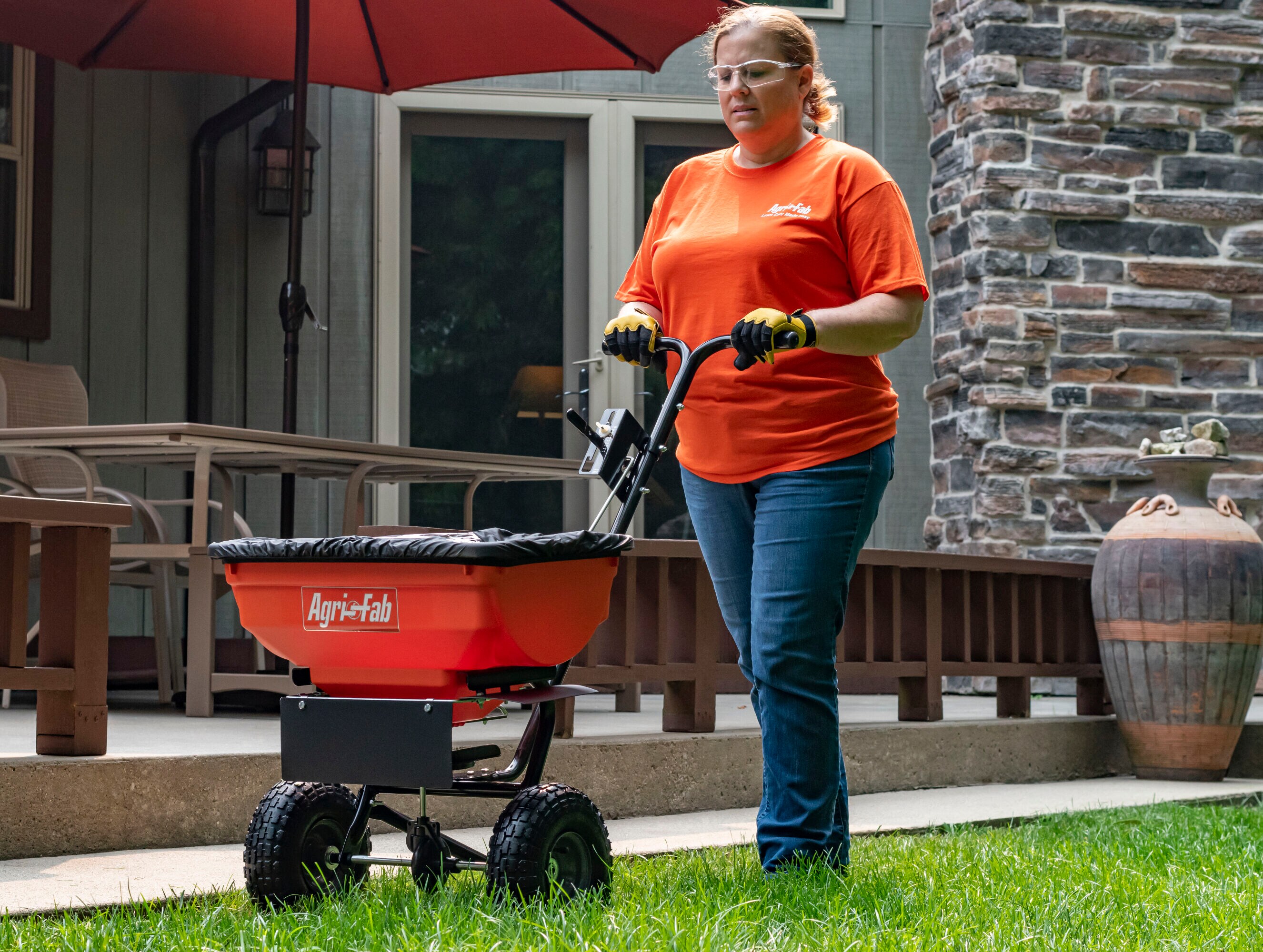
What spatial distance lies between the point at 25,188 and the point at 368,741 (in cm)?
450

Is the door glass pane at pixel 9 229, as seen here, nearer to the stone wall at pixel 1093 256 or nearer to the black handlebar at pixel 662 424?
the stone wall at pixel 1093 256

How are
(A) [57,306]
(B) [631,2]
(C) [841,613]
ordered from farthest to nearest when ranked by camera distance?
(A) [57,306] < (B) [631,2] < (C) [841,613]

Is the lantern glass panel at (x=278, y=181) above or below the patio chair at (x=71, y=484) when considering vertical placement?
above

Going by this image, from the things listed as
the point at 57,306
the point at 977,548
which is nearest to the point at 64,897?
the point at 57,306

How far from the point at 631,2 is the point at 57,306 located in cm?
281

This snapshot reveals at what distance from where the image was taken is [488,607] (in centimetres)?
222

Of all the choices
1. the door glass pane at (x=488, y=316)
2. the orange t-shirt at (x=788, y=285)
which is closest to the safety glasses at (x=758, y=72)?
the orange t-shirt at (x=788, y=285)

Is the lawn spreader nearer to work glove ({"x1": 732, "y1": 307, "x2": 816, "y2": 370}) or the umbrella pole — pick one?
work glove ({"x1": 732, "y1": 307, "x2": 816, "y2": 370})

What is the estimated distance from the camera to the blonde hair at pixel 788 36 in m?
2.66

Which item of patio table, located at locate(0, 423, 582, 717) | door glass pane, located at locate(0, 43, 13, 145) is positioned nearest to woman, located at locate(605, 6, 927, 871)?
patio table, located at locate(0, 423, 582, 717)

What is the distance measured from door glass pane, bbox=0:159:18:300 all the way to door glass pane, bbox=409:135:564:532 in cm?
165

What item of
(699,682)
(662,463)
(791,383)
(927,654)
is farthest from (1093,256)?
(791,383)

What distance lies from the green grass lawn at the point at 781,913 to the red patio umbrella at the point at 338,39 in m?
2.67

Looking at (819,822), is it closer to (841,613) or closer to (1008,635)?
(841,613)
